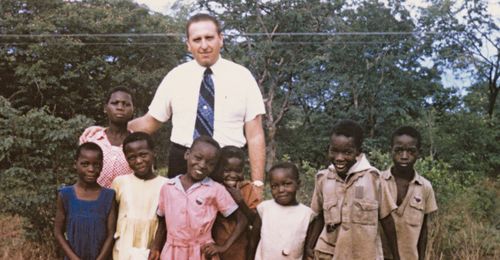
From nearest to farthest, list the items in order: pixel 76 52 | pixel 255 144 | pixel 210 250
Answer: pixel 210 250 < pixel 255 144 < pixel 76 52

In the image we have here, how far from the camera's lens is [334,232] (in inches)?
116

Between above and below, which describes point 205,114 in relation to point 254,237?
above

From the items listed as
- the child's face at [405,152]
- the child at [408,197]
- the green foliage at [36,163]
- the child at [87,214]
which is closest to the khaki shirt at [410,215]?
the child at [408,197]

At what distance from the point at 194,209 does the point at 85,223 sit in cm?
63

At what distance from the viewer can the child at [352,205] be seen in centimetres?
286

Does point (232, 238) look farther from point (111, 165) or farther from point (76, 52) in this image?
point (76, 52)

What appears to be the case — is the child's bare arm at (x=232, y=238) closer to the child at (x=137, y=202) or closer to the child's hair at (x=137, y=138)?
the child at (x=137, y=202)

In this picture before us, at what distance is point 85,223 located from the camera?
115 inches

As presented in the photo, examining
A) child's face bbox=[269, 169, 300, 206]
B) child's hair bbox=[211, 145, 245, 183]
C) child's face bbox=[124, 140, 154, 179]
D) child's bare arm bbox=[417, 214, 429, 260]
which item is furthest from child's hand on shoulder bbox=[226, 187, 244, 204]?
child's bare arm bbox=[417, 214, 429, 260]

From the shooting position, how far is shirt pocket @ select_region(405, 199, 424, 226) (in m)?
3.14

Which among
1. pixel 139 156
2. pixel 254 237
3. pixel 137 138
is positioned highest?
pixel 137 138

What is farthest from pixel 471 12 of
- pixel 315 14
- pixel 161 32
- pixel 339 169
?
pixel 339 169

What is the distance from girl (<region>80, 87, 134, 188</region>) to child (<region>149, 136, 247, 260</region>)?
0.42 meters

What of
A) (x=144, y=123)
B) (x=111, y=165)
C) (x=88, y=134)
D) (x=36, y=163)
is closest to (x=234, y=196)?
(x=111, y=165)
